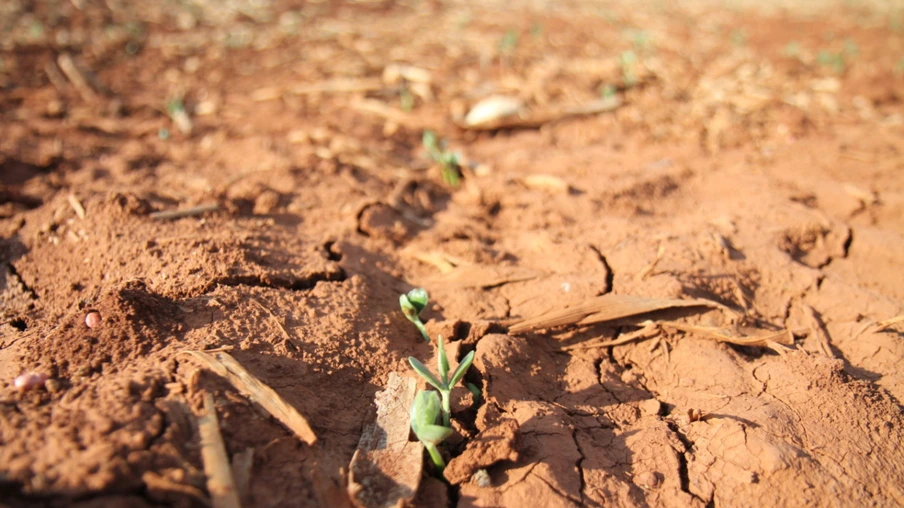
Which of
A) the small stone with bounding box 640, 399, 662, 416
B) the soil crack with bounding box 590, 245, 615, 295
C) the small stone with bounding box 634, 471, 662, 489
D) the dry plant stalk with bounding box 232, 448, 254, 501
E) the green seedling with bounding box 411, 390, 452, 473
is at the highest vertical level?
the dry plant stalk with bounding box 232, 448, 254, 501

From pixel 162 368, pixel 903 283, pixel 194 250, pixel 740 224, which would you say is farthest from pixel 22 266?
pixel 903 283

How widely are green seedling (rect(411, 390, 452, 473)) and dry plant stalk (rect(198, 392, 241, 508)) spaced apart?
0.51 metres

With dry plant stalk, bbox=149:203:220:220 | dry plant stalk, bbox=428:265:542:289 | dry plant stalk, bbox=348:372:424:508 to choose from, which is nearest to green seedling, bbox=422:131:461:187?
dry plant stalk, bbox=428:265:542:289

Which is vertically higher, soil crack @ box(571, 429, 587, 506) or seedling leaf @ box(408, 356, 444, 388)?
seedling leaf @ box(408, 356, 444, 388)

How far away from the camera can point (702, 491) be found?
1645 mm

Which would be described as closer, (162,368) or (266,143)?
(162,368)

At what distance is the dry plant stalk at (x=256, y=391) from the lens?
1632 mm

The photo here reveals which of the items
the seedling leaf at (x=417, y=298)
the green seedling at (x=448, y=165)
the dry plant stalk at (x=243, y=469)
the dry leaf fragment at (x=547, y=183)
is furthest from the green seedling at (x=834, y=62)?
the dry plant stalk at (x=243, y=469)

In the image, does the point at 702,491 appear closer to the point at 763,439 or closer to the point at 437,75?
the point at 763,439

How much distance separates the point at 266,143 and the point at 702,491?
311cm

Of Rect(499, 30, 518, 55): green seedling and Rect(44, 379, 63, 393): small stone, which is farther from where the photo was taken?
Rect(499, 30, 518, 55): green seedling

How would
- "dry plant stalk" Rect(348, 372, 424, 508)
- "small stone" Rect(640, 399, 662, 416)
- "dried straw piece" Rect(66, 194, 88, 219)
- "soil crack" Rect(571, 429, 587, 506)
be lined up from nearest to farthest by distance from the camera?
"dry plant stalk" Rect(348, 372, 424, 508)
"soil crack" Rect(571, 429, 587, 506)
"small stone" Rect(640, 399, 662, 416)
"dried straw piece" Rect(66, 194, 88, 219)

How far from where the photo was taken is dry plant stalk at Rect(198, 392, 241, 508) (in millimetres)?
1381

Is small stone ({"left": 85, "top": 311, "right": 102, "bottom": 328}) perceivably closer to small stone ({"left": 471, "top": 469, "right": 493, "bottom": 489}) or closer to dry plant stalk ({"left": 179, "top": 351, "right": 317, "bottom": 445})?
dry plant stalk ({"left": 179, "top": 351, "right": 317, "bottom": 445})
